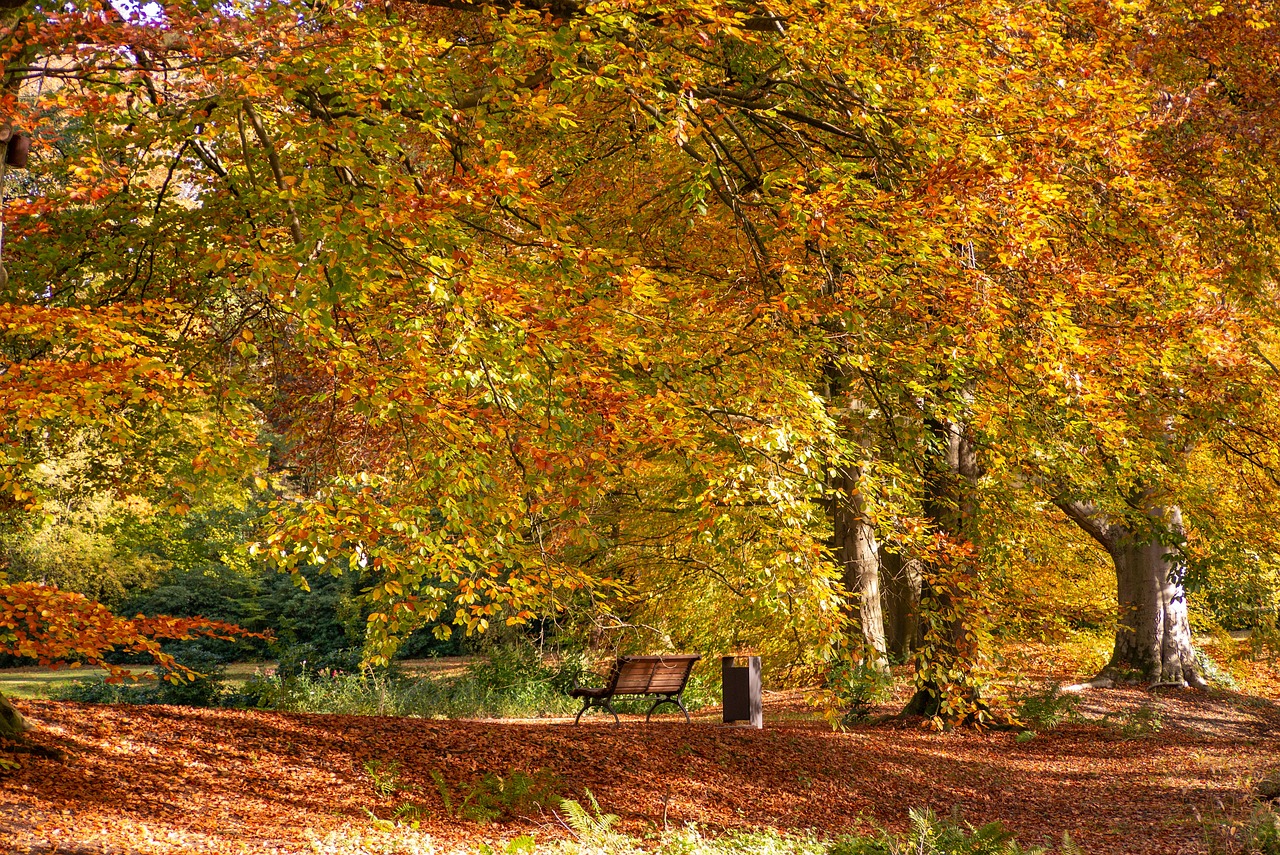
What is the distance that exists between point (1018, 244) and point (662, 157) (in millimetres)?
2991

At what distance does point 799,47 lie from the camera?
7078 mm

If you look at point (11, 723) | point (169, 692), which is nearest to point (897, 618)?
point (169, 692)

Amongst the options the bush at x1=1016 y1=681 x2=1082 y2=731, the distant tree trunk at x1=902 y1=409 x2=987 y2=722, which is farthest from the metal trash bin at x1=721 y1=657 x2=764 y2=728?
→ the bush at x1=1016 y1=681 x2=1082 y2=731

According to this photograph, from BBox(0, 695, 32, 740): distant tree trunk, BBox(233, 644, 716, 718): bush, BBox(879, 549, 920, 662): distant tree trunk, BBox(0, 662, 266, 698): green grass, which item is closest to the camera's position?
BBox(0, 695, 32, 740): distant tree trunk

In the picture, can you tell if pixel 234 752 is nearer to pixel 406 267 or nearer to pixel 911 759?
pixel 406 267

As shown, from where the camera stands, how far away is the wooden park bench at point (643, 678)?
11.4 meters

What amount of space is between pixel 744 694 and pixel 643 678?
1.08 meters

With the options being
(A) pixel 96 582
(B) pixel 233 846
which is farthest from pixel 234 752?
(A) pixel 96 582

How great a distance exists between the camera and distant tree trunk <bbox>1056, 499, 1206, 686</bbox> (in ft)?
49.7

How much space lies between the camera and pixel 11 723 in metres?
6.43

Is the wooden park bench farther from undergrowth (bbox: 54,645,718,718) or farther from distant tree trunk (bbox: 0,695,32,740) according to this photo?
distant tree trunk (bbox: 0,695,32,740)

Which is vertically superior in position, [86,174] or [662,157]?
[662,157]

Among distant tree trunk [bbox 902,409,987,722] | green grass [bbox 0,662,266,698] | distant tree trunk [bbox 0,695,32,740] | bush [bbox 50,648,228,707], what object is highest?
distant tree trunk [bbox 902,409,987,722]

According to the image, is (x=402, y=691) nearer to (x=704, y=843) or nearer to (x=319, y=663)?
(x=319, y=663)
